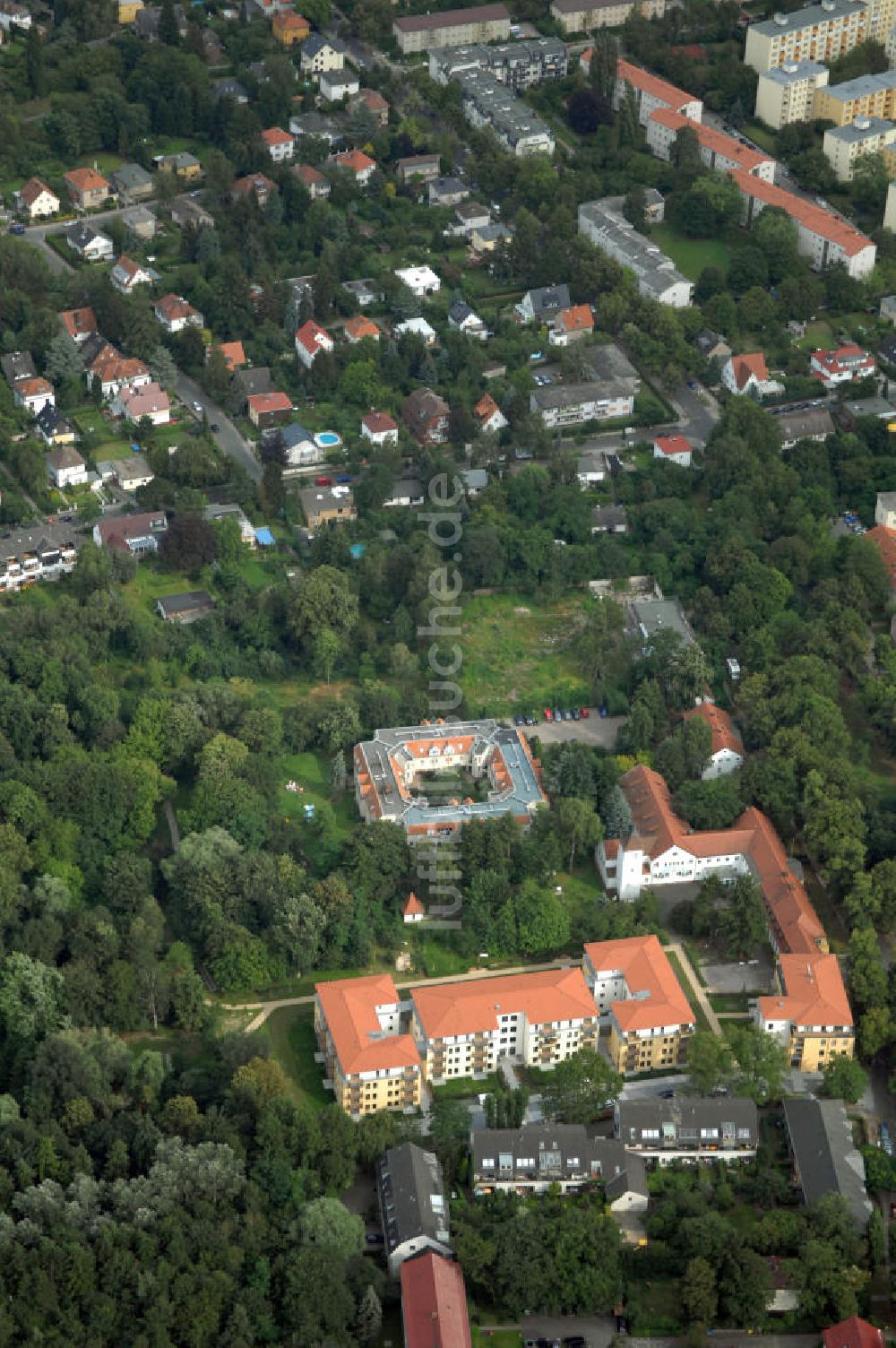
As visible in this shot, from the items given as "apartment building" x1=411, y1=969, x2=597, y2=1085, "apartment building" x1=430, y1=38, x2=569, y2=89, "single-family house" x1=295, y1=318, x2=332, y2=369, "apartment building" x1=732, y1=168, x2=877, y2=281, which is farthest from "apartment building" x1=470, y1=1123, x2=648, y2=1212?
"apartment building" x1=430, y1=38, x2=569, y2=89

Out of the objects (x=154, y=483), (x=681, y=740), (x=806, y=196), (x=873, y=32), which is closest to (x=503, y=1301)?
(x=681, y=740)

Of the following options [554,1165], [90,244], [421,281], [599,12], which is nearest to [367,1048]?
[554,1165]

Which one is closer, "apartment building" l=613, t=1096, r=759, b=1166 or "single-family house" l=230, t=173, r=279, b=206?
"apartment building" l=613, t=1096, r=759, b=1166

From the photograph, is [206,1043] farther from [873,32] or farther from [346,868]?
[873,32]

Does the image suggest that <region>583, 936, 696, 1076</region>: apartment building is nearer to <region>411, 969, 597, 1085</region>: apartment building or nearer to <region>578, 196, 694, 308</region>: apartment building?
<region>411, 969, 597, 1085</region>: apartment building

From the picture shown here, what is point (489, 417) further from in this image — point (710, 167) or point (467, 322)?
point (710, 167)

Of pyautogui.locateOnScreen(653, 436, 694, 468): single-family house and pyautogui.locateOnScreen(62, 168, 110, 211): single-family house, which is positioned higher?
pyautogui.locateOnScreen(62, 168, 110, 211): single-family house
